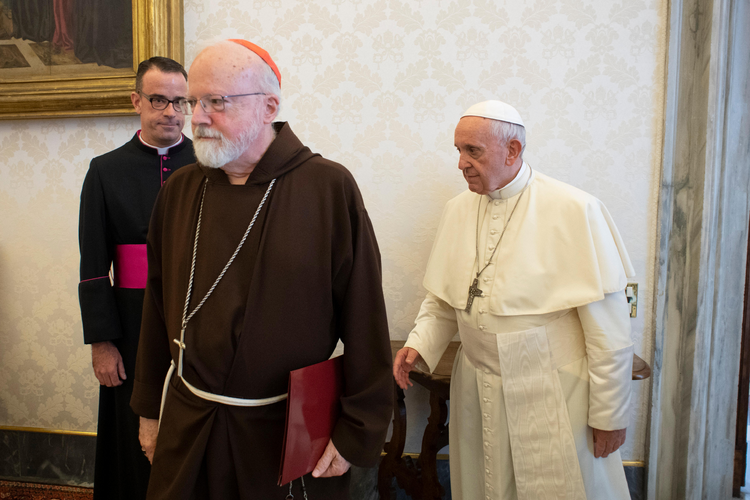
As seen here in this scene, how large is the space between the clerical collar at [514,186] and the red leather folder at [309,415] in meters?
0.97

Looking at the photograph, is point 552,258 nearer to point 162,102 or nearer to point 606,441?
point 606,441

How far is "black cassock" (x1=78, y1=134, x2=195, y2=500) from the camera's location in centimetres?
197

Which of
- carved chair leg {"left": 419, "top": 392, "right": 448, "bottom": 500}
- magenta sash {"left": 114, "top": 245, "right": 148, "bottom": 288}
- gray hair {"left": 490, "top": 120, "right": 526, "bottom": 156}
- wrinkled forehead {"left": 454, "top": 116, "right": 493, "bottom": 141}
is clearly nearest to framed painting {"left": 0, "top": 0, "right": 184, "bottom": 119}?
magenta sash {"left": 114, "top": 245, "right": 148, "bottom": 288}

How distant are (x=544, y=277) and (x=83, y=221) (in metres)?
1.81

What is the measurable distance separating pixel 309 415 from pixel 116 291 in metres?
1.24

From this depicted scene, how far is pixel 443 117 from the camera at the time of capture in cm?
257

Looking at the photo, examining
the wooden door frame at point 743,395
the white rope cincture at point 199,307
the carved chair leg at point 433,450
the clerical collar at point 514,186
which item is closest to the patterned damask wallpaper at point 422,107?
the wooden door frame at point 743,395

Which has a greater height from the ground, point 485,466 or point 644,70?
point 644,70

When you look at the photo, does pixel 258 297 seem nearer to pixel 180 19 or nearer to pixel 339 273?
pixel 339 273

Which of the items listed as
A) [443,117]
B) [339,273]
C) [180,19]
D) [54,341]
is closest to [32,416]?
[54,341]

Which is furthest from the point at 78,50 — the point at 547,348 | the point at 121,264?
the point at 547,348

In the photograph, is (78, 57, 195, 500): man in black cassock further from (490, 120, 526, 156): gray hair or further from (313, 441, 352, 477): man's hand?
(490, 120, 526, 156): gray hair

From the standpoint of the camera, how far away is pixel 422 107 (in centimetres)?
258

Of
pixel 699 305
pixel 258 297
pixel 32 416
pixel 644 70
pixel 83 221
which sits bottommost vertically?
pixel 32 416
